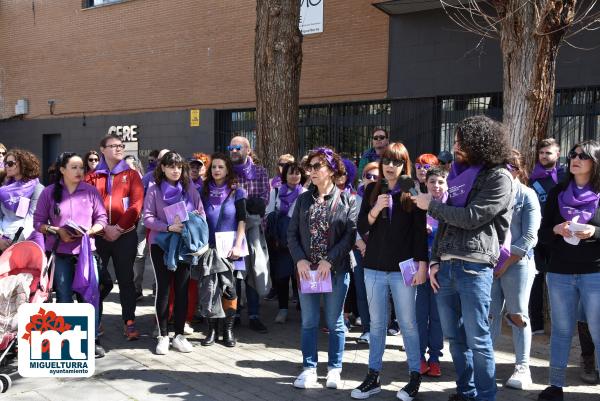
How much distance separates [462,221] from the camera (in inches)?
153

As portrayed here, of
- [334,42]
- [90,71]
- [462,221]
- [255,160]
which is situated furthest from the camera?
[90,71]

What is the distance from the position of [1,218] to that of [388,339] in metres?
4.45

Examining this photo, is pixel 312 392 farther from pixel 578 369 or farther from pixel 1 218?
pixel 1 218

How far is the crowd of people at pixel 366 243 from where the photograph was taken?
13.2 ft

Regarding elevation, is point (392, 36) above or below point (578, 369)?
above

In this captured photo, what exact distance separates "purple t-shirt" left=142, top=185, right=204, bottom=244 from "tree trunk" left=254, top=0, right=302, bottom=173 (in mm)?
2916

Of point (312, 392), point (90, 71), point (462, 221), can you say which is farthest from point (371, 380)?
point (90, 71)

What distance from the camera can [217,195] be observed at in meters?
6.14

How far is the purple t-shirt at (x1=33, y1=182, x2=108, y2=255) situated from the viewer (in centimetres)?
552

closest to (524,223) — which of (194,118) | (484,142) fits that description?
(484,142)

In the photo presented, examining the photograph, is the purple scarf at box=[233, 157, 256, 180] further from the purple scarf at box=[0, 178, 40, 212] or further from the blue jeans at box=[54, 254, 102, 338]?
the purple scarf at box=[0, 178, 40, 212]

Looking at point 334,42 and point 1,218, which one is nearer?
point 1,218

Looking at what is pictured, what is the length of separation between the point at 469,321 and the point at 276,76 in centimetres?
559

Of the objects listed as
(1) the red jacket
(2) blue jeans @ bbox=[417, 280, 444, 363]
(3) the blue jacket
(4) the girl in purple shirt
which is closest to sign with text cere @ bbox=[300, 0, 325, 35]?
(1) the red jacket
